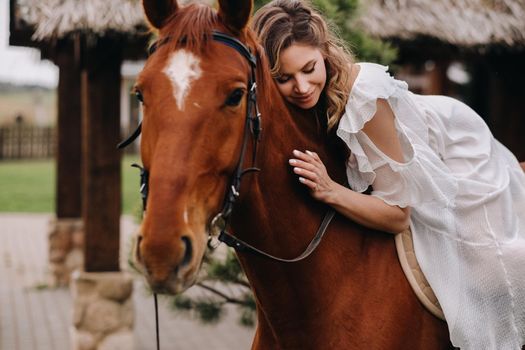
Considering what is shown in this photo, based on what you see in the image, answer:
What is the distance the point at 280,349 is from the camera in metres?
2.60

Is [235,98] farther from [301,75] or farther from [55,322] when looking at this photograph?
[55,322]

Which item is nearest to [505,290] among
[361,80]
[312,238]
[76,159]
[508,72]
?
[312,238]

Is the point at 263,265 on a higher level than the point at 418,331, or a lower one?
higher

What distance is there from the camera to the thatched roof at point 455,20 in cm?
659

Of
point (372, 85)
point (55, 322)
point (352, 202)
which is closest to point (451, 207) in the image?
point (352, 202)

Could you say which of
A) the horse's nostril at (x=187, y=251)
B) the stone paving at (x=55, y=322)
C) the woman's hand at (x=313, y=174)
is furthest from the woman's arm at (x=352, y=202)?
the stone paving at (x=55, y=322)

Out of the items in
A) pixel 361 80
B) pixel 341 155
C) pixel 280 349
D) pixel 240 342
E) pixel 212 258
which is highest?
pixel 361 80

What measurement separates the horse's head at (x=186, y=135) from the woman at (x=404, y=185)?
460mm

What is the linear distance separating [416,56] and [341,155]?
5.70 metres

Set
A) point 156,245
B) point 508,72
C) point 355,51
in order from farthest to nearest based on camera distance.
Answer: point 508,72
point 355,51
point 156,245

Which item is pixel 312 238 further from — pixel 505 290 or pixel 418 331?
pixel 505 290

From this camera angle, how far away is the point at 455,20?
22.3 ft

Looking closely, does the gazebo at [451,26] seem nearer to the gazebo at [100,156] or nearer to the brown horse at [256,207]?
the gazebo at [100,156]

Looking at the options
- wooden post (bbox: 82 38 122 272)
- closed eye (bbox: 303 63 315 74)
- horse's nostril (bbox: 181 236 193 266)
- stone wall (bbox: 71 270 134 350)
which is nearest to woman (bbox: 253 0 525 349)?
closed eye (bbox: 303 63 315 74)
